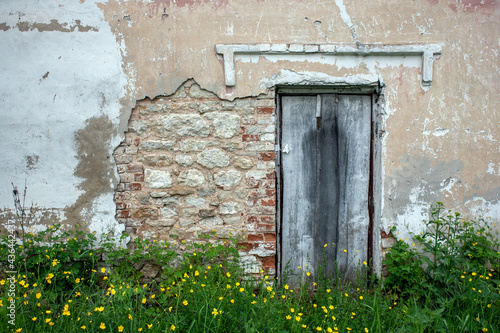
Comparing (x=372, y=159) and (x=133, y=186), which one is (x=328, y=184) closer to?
(x=372, y=159)

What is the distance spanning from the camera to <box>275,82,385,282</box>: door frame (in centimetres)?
298

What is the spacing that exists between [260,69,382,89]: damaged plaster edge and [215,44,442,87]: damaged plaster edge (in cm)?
19

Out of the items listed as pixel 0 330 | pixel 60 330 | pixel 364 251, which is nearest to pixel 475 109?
pixel 364 251

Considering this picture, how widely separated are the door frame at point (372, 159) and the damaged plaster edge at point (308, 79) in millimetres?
83

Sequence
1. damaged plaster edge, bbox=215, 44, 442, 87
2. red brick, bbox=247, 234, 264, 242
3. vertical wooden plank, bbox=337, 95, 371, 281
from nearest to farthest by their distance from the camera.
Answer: damaged plaster edge, bbox=215, 44, 442, 87 → red brick, bbox=247, 234, 264, 242 → vertical wooden plank, bbox=337, 95, 371, 281

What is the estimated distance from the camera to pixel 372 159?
3082mm

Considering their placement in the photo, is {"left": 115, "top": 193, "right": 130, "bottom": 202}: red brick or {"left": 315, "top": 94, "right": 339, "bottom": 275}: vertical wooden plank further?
{"left": 315, "top": 94, "right": 339, "bottom": 275}: vertical wooden plank

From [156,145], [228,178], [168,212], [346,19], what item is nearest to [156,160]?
[156,145]

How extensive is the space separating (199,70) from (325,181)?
156cm

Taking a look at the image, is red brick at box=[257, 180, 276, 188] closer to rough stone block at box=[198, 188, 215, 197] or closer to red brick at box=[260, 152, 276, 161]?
red brick at box=[260, 152, 276, 161]

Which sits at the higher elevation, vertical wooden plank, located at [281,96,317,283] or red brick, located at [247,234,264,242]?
vertical wooden plank, located at [281,96,317,283]

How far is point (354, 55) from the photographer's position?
2896 mm

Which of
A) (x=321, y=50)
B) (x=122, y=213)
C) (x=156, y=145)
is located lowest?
(x=122, y=213)

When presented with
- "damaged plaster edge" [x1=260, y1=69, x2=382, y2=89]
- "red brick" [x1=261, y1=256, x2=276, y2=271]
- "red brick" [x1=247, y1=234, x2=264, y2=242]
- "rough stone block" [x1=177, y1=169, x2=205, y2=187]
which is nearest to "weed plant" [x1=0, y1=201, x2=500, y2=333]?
"red brick" [x1=261, y1=256, x2=276, y2=271]
